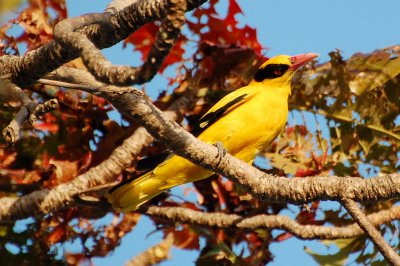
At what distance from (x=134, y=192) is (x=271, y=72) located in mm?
1508

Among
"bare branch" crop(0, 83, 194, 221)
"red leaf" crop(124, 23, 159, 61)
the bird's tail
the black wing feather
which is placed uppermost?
"red leaf" crop(124, 23, 159, 61)

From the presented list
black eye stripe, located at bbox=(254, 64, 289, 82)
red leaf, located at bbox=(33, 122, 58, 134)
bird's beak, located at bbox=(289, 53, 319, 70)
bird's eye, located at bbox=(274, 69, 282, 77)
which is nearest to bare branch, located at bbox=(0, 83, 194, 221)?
red leaf, located at bbox=(33, 122, 58, 134)

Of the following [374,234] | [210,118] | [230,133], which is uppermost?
[210,118]

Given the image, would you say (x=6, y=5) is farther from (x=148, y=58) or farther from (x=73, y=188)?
(x=73, y=188)

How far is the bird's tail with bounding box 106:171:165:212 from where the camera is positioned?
3980 millimetres

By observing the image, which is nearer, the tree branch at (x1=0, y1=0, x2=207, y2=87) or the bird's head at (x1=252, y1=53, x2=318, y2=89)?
the tree branch at (x1=0, y1=0, x2=207, y2=87)

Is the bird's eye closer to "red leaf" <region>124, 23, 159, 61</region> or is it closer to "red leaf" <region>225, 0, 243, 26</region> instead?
"red leaf" <region>225, 0, 243, 26</region>

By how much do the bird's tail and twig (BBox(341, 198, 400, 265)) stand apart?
1.55m

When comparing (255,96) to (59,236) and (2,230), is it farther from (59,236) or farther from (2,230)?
(2,230)

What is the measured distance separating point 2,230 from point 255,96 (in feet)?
6.23

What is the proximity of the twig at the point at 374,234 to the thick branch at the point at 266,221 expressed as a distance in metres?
1.12

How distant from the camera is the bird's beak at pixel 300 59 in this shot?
4.80 meters

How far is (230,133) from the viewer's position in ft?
14.2

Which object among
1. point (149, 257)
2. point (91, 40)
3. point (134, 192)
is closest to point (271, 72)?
point (134, 192)
